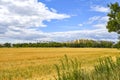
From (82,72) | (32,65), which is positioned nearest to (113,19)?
(32,65)

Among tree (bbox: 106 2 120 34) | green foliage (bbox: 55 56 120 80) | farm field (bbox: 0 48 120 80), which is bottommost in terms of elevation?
farm field (bbox: 0 48 120 80)

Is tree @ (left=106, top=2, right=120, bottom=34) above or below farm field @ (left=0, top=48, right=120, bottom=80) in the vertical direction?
above

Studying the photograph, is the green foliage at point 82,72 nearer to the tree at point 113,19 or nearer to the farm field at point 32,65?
the farm field at point 32,65

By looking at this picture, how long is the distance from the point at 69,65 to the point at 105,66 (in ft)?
2.23

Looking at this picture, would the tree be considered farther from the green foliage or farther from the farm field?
the green foliage

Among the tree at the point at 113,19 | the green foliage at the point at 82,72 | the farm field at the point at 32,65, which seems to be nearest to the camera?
the green foliage at the point at 82,72

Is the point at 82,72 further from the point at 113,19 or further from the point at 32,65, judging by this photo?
the point at 32,65

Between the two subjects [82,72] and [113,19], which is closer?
[82,72]

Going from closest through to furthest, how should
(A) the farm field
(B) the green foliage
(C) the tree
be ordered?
(B) the green foliage → (A) the farm field → (C) the tree

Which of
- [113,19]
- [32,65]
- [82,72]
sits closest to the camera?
[82,72]

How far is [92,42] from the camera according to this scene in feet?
536

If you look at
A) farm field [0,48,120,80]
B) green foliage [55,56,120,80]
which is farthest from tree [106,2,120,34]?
green foliage [55,56,120,80]

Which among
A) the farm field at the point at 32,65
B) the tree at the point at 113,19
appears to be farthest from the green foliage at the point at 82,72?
the tree at the point at 113,19

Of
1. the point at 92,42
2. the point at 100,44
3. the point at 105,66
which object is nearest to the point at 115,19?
the point at 105,66
